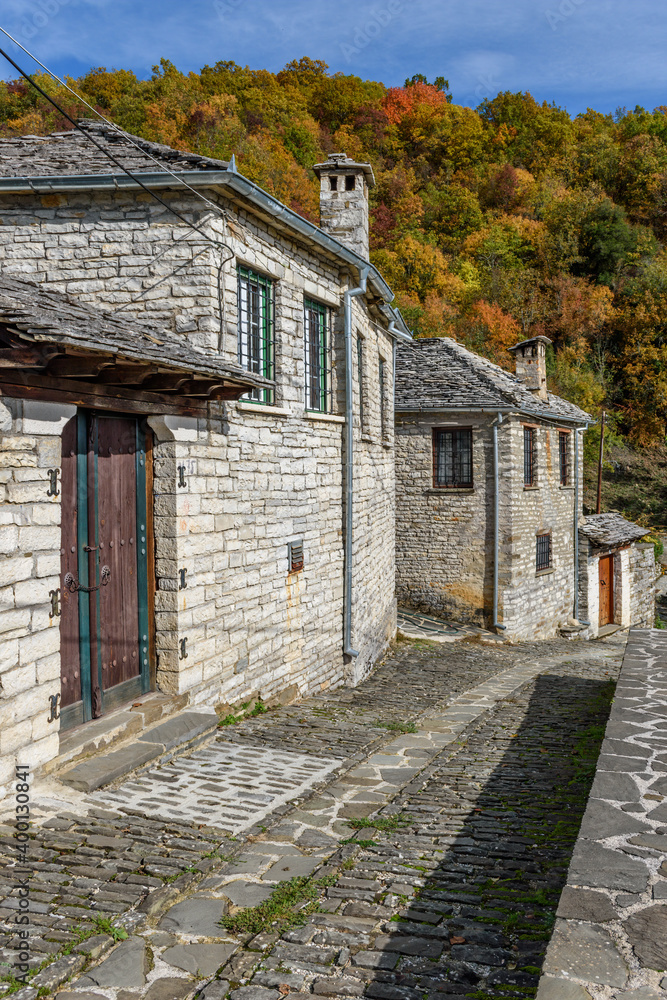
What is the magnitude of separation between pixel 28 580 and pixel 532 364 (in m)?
17.2

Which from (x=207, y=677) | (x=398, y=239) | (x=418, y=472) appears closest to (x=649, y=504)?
(x=418, y=472)

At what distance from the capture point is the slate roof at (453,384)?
55.5ft

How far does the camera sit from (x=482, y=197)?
132 ft

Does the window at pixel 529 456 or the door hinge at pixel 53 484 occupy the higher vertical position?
the window at pixel 529 456

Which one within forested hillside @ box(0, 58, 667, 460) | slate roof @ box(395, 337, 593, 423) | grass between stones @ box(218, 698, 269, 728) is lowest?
grass between stones @ box(218, 698, 269, 728)

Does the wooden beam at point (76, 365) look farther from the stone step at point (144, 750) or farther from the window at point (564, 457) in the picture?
the window at point (564, 457)

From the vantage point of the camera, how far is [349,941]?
338 centimetres

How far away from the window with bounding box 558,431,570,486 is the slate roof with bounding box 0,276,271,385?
50.4ft

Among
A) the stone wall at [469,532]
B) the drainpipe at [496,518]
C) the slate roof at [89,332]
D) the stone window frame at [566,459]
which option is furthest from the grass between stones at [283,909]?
the stone window frame at [566,459]

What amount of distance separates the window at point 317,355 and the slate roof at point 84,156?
99.5 inches

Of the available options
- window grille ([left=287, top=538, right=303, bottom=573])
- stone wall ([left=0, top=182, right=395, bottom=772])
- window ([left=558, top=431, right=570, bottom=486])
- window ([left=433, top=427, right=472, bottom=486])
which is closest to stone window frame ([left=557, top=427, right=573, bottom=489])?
window ([left=558, top=431, right=570, bottom=486])

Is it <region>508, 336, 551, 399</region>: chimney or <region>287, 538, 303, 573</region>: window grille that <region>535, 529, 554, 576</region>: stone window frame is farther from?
<region>287, 538, 303, 573</region>: window grille

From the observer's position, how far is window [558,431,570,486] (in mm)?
20125

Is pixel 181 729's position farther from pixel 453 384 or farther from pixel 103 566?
pixel 453 384
